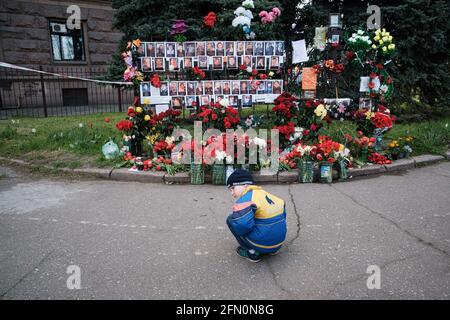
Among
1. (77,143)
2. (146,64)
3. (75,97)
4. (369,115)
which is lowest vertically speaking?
(77,143)

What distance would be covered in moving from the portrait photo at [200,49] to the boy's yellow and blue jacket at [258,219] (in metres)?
4.99

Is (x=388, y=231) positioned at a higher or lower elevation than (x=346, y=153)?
lower

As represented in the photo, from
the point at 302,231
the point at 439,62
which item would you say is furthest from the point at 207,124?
the point at 439,62

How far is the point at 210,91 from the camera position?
751 centimetres

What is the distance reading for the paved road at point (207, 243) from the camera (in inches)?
114

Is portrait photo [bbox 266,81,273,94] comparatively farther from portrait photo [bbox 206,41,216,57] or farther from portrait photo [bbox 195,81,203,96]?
portrait photo [bbox 195,81,203,96]

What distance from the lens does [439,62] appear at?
10336mm

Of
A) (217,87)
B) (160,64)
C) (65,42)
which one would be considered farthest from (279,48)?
(65,42)

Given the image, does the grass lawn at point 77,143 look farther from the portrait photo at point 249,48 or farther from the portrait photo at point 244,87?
the portrait photo at point 249,48

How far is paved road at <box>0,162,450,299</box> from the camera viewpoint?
291 centimetres

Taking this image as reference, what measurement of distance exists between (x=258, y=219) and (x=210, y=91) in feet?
15.8

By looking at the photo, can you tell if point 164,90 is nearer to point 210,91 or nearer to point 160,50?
point 160,50
